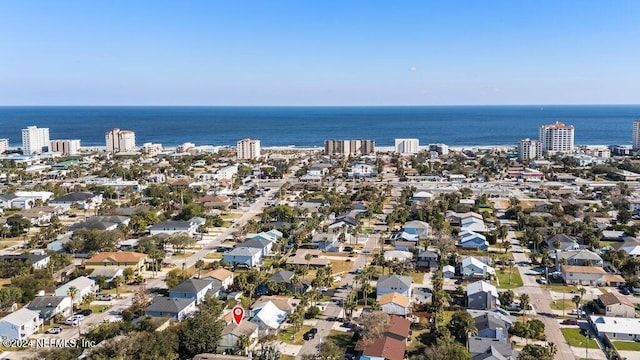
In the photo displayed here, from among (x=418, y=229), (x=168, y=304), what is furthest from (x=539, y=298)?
(x=168, y=304)

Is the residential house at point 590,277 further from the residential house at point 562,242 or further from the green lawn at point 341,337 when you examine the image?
the green lawn at point 341,337

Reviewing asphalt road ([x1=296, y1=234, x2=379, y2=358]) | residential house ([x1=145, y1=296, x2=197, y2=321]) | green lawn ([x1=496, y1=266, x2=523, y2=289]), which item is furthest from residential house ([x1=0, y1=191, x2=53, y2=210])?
green lawn ([x1=496, y1=266, x2=523, y2=289])

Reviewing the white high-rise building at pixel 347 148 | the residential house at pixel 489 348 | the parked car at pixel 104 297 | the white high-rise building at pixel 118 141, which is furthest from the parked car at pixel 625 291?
the white high-rise building at pixel 118 141

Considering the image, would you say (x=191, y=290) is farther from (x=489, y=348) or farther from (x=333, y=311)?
(x=489, y=348)

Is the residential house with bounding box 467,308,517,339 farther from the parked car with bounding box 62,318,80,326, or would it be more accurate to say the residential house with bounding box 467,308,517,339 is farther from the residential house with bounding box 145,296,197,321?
the parked car with bounding box 62,318,80,326

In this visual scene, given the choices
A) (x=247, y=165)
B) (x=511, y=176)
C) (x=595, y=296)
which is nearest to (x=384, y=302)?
(x=595, y=296)
